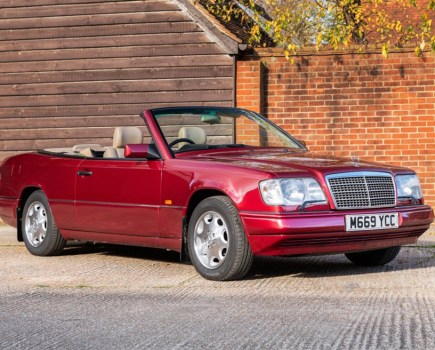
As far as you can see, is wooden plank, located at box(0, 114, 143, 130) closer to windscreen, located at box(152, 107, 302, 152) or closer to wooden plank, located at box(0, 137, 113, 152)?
wooden plank, located at box(0, 137, 113, 152)

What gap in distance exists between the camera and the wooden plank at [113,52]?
50.9 ft

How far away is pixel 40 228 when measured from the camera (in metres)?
9.67

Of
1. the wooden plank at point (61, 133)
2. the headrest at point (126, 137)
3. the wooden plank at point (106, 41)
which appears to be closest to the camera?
the headrest at point (126, 137)

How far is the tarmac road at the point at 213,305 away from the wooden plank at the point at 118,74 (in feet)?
21.0

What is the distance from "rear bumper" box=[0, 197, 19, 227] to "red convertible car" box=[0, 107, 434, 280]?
6 cm

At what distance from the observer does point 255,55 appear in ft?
49.0

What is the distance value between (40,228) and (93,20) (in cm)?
741

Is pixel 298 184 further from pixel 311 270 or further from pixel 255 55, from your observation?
pixel 255 55

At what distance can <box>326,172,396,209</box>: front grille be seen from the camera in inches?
294

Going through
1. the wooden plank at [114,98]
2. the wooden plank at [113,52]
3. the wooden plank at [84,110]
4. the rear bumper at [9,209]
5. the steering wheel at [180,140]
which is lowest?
the rear bumper at [9,209]

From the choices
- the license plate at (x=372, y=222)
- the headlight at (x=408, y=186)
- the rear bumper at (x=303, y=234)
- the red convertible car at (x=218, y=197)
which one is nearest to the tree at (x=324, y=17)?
the red convertible car at (x=218, y=197)

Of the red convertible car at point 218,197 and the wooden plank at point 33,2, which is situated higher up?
the wooden plank at point 33,2

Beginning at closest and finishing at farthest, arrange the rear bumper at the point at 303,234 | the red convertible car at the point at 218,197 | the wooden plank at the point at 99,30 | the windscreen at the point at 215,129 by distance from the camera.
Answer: the rear bumper at the point at 303,234, the red convertible car at the point at 218,197, the windscreen at the point at 215,129, the wooden plank at the point at 99,30

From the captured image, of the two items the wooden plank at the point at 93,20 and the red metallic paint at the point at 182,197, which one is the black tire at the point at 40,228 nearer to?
the red metallic paint at the point at 182,197
